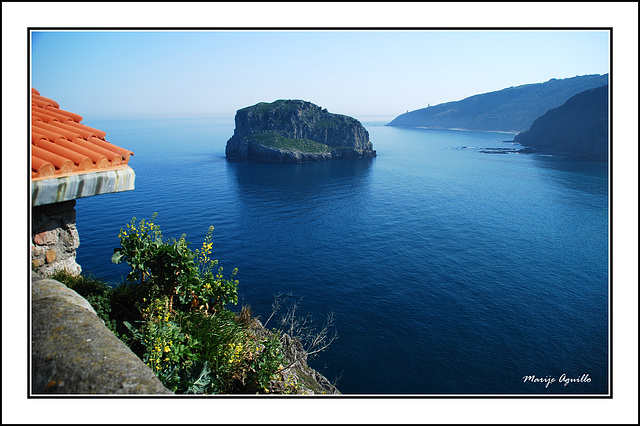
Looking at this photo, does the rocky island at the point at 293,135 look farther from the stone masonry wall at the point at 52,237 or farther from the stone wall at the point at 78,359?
the stone wall at the point at 78,359

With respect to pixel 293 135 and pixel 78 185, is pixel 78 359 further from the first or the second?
pixel 293 135

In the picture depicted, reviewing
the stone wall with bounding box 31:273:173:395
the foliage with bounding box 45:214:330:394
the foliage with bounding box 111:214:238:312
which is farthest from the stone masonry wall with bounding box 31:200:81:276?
the stone wall with bounding box 31:273:173:395

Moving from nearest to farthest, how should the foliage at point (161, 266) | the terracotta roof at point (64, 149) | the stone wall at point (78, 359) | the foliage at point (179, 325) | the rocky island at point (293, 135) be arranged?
the stone wall at point (78, 359), the terracotta roof at point (64, 149), the foliage at point (179, 325), the foliage at point (161, 266), the rocky island at point (293, 135)

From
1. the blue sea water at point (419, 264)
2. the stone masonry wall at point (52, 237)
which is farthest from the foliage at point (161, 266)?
the blue sea water at point (419, 264)

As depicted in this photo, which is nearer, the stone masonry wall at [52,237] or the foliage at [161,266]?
the stone masonry wall at [52,237]

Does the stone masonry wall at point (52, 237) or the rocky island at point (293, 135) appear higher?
the rocky island at point (293, 135)

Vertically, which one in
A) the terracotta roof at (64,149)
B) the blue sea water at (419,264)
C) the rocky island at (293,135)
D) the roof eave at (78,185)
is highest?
the rocky island at (293,135)

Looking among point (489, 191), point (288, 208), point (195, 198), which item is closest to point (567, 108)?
point (489, 191)
